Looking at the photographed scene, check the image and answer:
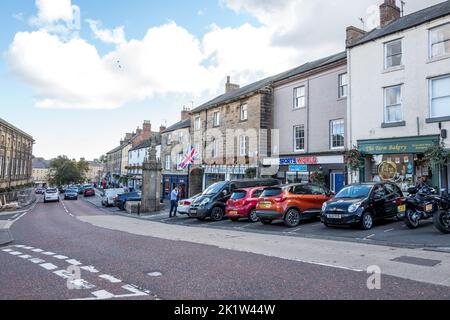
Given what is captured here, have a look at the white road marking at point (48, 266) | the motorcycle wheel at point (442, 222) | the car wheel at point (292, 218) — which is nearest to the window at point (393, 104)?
the car wheel at point (292, 218)

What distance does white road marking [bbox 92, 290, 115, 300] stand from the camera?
5335 mm

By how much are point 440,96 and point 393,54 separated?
11.0 ft

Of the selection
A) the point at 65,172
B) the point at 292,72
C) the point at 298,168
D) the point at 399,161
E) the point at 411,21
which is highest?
the point at 292,72

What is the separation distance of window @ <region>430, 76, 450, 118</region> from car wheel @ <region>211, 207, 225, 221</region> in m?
10.9

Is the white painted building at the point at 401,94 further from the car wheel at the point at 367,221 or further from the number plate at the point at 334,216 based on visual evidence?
the number plate at the point at 334,216

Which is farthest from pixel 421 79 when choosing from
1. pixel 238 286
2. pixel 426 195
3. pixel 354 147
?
pixel 238 286

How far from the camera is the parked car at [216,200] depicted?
1798 cm

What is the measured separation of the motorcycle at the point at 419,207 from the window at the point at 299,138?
12125 millimetres

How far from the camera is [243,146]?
28.2m

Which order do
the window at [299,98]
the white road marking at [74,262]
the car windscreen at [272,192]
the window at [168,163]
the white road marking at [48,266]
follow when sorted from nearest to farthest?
the white road marking at [48,266]
the white road marking at [74,262]
the car windscreen at [272,192]
the window at [299,98]
the window at [168,163]

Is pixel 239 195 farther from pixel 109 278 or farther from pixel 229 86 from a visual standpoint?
pixel 229 86

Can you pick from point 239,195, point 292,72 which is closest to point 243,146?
point 292,72

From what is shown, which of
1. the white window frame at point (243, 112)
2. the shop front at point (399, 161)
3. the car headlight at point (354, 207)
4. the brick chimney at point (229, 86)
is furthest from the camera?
the brick chimney at point (229, 86)
